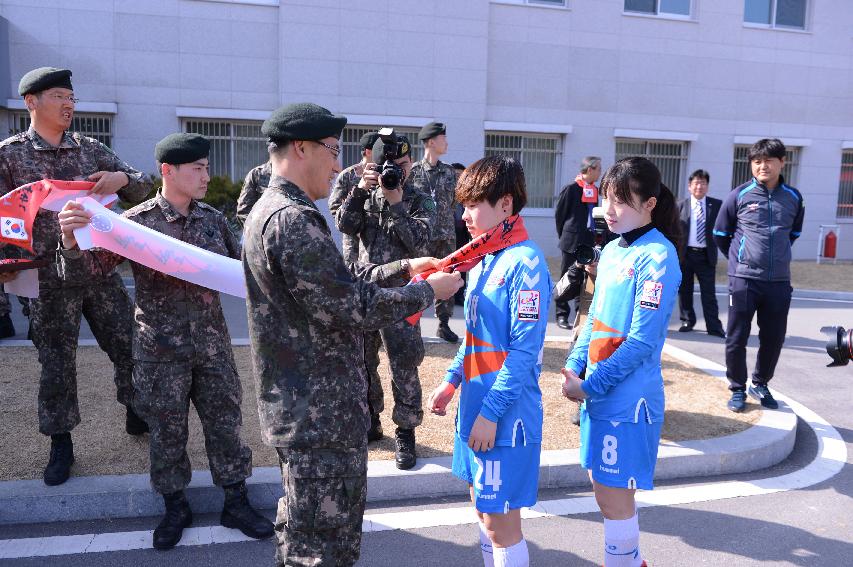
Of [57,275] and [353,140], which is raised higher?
[353,140]

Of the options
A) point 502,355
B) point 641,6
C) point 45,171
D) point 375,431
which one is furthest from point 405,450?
point 641,6

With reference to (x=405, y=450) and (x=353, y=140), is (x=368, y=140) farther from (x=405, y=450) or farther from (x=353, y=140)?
(x=353, y=140)

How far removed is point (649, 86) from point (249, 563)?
16010 mm

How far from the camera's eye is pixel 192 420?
526 cm

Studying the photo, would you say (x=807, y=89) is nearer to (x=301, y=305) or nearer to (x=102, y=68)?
(x=102, y=68)

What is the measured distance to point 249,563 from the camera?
3465mm

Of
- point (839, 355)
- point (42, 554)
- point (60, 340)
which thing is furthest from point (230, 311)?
point (839, 355)

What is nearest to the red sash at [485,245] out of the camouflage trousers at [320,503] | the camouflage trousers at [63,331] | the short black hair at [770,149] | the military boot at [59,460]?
the camouflage trousers at [320,503]

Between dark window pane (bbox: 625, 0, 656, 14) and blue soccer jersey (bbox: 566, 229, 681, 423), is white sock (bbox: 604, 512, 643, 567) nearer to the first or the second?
blue soccer jersey (bbox: 566, 229, 681, 423)

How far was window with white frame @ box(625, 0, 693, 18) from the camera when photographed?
16.7 meters

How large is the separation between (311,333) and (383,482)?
2173 mm

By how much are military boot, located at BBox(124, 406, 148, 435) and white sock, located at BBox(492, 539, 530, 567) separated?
2.97 meters

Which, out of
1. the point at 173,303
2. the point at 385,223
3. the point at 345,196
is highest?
the point at 345,196

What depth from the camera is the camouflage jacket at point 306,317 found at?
2.21m
